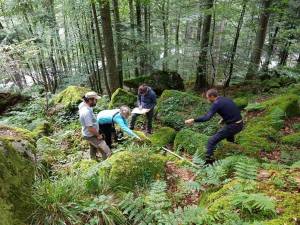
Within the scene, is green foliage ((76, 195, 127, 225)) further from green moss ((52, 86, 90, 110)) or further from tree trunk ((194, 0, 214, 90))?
tree trunk ((194, 0, 214, 90))

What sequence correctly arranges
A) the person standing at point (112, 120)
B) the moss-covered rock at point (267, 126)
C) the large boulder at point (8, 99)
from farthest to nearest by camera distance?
the large boulder at point (8, 99) < the moss-covered rock at point (267, 126) < the person standing at point (112, 120)

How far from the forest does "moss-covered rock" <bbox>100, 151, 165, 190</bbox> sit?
0.06ft

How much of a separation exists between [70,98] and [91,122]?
6066 millimetres

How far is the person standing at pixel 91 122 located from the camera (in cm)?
643

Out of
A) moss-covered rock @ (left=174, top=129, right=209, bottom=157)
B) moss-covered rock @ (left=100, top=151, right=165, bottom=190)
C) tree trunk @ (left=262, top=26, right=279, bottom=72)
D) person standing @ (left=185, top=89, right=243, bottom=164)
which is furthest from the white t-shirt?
tree trunk @ (left=262, top=26, right=279, bottom=72)

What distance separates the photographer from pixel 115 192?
4.68m

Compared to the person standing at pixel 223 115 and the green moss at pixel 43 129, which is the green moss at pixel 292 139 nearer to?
the person standing at pixel 223 115

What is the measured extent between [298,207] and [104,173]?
285 centimetres

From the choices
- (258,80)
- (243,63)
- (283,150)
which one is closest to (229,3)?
(243,63)

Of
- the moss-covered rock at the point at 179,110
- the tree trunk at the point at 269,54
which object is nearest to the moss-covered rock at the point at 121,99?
the moss-covered rock at the point at 179,110

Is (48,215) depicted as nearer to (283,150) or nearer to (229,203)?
(229,203)

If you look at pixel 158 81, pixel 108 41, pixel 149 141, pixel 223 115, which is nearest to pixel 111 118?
pixel 149 141

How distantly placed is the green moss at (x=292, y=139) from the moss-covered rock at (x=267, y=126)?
274mm

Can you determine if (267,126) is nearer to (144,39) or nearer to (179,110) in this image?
(179,110)
